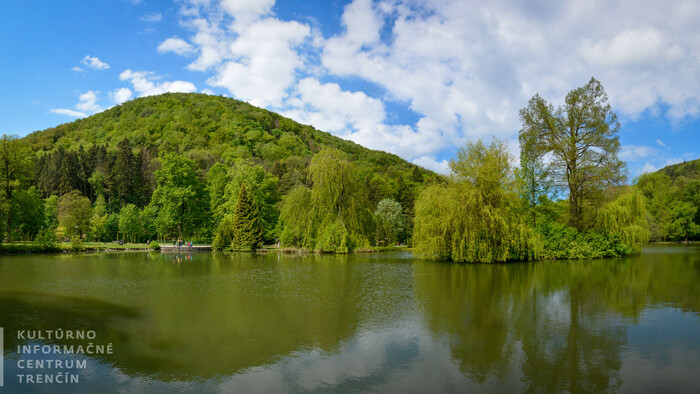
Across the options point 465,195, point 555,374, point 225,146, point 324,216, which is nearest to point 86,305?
point 555,374

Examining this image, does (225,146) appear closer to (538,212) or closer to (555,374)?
(538,212)

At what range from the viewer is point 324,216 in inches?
1497

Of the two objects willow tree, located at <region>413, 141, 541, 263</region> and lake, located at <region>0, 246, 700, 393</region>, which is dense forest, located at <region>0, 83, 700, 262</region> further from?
lake, located at <region>0, 246, 700, 393</region>

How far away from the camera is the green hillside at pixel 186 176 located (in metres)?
39.7

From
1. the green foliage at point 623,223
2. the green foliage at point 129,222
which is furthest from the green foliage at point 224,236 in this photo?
the green foliage at point 623,223

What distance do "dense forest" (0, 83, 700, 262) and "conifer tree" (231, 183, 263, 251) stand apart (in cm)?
12

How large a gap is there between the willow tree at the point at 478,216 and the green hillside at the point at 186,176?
19.2ft

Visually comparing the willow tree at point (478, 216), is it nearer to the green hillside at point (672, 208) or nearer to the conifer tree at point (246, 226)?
the conifer tree at point (246, 226)

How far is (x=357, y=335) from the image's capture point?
9.80 meters

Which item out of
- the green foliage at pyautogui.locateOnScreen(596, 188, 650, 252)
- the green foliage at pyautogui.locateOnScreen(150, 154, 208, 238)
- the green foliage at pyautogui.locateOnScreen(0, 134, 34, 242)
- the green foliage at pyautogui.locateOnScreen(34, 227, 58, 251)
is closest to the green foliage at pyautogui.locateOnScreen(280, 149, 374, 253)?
the green foliage at pyautogui.locateOnScreen(150, 154, 208, 238)

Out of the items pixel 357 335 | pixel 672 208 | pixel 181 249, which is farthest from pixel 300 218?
pixel 672 208

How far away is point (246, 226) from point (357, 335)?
35.8 meters

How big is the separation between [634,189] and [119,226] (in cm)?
5722

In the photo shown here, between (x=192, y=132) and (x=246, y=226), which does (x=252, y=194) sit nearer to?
(x=246, y=226)
